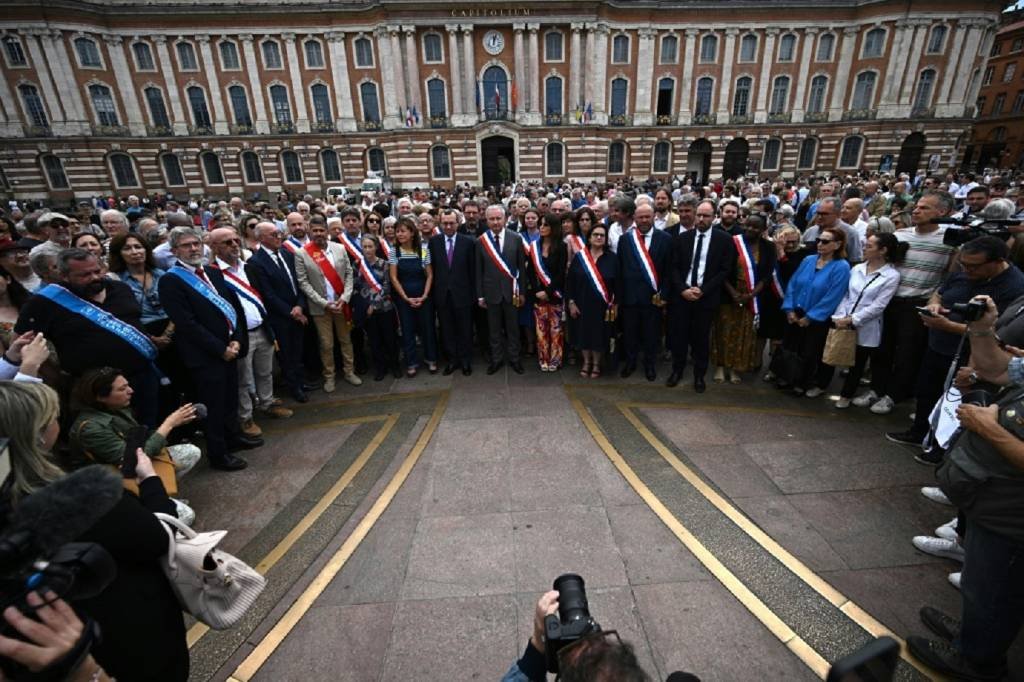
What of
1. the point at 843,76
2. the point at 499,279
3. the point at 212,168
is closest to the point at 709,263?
the point at 499,279

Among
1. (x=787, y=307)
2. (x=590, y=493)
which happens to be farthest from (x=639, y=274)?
(x=590, y=493)

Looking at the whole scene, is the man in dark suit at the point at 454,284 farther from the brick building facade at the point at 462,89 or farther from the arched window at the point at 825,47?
the arched window at the point at 825,47

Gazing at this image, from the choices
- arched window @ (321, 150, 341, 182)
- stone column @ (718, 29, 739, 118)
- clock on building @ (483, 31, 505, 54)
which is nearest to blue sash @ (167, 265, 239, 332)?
clock on building @ (483, 31, 505, 54)

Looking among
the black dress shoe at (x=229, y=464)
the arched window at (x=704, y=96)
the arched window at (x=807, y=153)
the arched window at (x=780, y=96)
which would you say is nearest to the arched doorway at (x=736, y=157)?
the arched window at (x=780, y=96)

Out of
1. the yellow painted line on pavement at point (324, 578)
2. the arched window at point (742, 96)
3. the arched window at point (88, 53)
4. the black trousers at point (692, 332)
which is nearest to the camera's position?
the yellow painted line on pavement at point (324, 578)

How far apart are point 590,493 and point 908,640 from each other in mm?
2045

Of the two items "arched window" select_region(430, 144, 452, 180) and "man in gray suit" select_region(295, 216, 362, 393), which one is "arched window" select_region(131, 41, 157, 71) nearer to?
"arched window" select_region(430, 144, 452, 180)

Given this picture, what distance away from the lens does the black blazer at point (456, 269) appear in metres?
6.11

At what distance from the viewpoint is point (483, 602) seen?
9.45 feet

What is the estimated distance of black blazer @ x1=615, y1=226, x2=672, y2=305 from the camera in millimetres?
5691

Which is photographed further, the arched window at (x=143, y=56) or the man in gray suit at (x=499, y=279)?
the arched window at (x=143, y=56)

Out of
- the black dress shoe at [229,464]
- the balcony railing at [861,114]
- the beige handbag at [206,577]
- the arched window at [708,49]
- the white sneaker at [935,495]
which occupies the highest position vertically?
the arched window at [708,49]

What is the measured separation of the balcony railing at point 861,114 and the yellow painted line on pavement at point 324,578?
4609 cm

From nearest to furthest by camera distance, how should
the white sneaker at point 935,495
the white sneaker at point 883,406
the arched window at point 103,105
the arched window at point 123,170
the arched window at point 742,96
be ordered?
the white sneaker at point 935,495 < the white sneaker at point 883,406 < the arched window at point 103,105 < the arched window at point 123,170 < the arched window at point 742,96
